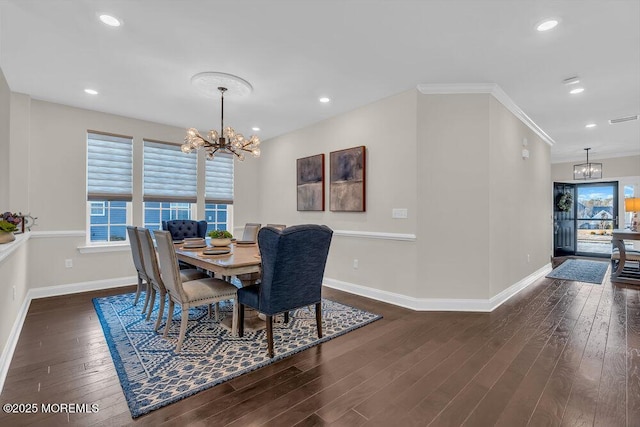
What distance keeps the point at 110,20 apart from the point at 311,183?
3217 mm

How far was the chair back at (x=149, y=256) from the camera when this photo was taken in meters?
2.84

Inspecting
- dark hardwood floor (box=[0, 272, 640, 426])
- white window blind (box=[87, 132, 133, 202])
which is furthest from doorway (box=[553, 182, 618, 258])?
white window blind (box=[87, 132, 133, 202])

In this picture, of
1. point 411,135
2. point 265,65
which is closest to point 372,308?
point 411,135

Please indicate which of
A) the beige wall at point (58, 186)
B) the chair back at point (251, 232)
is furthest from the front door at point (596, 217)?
the beige wall at point (58, 186)

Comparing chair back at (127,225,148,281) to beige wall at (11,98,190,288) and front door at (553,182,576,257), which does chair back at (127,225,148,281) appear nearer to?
beige wall at (11,98,190,288)

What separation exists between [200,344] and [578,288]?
211 inches

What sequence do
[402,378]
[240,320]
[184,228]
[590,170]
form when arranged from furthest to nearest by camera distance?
[590,170] < [184,228] < [240,320] < [402,378]

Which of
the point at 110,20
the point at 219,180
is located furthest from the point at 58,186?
the point at 110,20

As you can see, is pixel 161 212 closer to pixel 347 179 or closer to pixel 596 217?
pixel 347 179

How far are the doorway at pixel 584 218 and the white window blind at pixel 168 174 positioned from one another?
28.5 feet

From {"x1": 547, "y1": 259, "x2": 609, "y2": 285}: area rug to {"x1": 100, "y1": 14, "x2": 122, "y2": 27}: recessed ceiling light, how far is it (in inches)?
271

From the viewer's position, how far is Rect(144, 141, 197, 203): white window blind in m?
4.95

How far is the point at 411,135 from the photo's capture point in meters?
3.65

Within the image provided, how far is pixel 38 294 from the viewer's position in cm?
399
